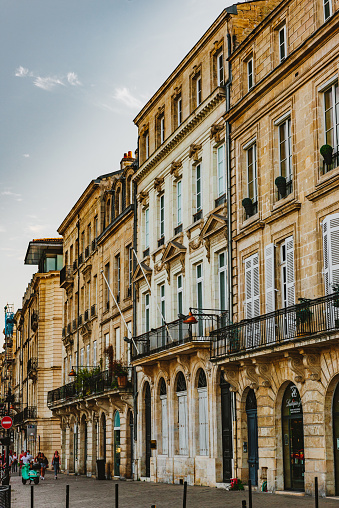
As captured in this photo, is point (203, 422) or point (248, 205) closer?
point (248, 205)

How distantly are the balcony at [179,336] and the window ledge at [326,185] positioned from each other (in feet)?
22.6

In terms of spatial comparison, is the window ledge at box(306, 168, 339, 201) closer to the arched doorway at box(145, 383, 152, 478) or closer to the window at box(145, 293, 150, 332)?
the window at box(145, 293, 150, 332)

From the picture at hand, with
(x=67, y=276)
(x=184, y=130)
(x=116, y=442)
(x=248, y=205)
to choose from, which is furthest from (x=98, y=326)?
(x=248, y=205)

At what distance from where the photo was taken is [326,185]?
21438 mm

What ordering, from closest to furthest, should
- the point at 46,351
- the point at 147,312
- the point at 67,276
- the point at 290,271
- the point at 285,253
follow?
the point at 290,271, the point at 285,253, the point at 147,312, the point at 67,276, the point at 46,351

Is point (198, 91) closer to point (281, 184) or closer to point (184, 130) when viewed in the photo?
point (184, 130)

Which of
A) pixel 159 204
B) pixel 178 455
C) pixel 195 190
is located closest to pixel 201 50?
pixel 195 190

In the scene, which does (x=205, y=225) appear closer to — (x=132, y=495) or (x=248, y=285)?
(x=248, y=285)

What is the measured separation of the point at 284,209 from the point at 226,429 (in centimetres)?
797

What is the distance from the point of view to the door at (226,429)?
89.4ft

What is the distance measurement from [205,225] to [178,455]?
28.0 feet

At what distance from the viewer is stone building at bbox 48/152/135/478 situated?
132 ft

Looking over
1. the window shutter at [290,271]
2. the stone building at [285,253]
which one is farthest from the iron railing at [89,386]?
the window shutter at [290,271]

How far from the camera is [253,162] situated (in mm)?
26562
